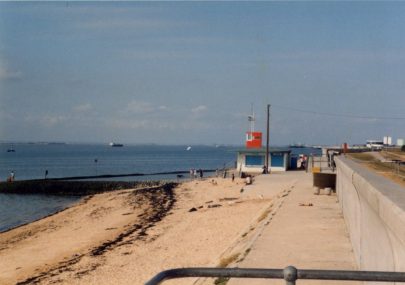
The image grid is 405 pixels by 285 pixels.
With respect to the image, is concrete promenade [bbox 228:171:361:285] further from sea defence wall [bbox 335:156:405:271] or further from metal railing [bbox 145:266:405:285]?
metal railing [bbox 145:266:405:285]

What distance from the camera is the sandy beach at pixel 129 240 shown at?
16141 millimetres

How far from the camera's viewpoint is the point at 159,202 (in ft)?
127

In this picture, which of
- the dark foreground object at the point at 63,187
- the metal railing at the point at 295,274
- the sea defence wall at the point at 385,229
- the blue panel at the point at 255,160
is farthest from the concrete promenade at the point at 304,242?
the dark foreground object at the point at 63,187

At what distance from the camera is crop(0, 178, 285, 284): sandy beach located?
53.0ft

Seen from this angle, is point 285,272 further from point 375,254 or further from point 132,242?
point 132,242

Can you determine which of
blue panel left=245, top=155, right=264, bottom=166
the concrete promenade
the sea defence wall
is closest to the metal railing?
the sea defence wall

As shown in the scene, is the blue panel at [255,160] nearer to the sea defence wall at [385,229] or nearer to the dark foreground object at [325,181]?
the dark foreground object at [325,181]

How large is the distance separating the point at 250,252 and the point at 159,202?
26380 mm

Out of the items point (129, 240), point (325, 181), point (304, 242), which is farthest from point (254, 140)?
point (304, 242)

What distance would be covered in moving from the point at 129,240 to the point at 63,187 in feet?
126

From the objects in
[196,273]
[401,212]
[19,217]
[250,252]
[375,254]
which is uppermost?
[401,212]

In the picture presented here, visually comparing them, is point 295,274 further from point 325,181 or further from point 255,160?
point 255,160

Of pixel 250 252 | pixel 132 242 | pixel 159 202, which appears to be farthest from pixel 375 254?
pixel 159 202

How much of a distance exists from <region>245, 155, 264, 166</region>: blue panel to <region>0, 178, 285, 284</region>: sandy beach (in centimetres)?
1357
